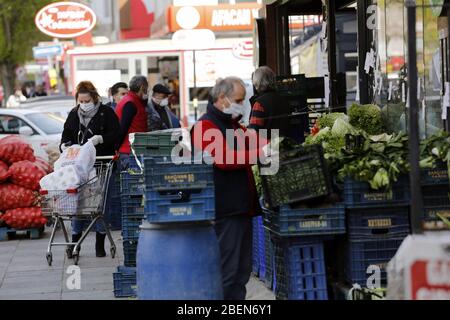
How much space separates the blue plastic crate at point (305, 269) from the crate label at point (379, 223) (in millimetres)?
398

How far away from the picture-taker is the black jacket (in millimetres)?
12133

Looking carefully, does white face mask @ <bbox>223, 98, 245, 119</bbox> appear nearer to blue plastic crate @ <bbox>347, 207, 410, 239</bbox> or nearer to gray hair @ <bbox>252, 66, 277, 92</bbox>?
blue plastic crate @ <bbox>347, 207, 410, 239</bbox>

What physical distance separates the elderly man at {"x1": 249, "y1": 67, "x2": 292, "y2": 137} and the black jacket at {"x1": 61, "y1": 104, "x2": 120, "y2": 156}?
1.73 m

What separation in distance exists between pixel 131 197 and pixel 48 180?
58.2 inches

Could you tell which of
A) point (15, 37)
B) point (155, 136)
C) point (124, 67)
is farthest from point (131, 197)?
point (15, 37)

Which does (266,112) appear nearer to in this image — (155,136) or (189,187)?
(155,136)

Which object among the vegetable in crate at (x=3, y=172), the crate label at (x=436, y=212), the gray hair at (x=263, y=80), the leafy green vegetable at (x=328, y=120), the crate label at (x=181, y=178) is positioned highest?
the gray hair at (x=263, y=80)

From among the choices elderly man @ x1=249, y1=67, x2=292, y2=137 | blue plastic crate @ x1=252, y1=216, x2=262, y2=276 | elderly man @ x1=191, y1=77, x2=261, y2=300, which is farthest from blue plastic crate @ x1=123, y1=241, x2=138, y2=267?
elderly man @ x1=191, y1=77, x2=261, y2=300

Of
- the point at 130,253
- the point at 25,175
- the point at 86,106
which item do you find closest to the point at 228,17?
the point at 25,175

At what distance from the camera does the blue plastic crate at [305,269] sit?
777 centimetres

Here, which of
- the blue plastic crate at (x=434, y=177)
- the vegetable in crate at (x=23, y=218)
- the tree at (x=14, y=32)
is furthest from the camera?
the tree at (x=14, y=32)

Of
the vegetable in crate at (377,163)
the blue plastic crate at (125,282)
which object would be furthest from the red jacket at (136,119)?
the vegetable in crate at (377,163)

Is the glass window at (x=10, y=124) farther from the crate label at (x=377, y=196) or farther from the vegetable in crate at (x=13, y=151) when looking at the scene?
the crate label at (x=377, y=196)

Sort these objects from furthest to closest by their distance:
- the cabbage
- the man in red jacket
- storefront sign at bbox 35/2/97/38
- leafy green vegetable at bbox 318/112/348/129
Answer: storefront sign at bbox 35/2/97/38 → the man in red jacket → leafy green vegetable at bbox 318/112/348/129 → the cabbage
